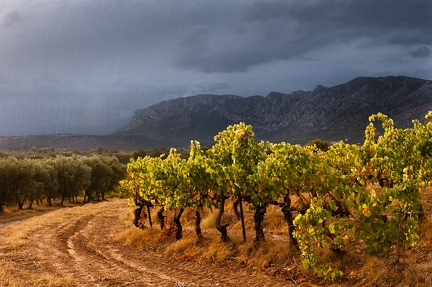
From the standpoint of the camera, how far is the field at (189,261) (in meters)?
15.5

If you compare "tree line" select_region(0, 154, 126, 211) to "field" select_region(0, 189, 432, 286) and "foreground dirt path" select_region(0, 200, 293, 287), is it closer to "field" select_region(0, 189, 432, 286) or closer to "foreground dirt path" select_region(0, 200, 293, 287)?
"foreground dirt path" select_region(0, 200, 293, 287)

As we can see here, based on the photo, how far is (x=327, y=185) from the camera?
52.8 ft

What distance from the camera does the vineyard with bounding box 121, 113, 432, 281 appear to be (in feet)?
40.1

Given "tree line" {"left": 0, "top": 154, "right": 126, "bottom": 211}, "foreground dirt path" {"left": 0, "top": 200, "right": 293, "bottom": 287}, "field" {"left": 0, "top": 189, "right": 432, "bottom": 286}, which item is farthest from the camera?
"tree line" {"left": 0, "top": 154, "right": 126, "bottom": 211}

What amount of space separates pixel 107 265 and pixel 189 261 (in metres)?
4.73

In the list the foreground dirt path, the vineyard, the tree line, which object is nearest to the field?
the foreground dirt path

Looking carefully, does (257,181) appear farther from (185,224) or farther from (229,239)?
(185,224)

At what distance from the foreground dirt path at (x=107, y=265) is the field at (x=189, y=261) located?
4cm

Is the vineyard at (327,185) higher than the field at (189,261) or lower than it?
higher

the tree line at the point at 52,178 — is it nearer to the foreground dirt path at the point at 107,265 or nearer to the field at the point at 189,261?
the foreground dirt path at the point at 107,265

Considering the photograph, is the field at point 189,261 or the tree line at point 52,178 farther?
the tree line at point 52,178

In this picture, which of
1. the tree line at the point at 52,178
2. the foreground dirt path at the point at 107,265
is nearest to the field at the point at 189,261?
the foreground dirt path at the point at 107,265

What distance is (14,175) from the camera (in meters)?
63.9

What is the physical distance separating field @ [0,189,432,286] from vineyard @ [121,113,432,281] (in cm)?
59
